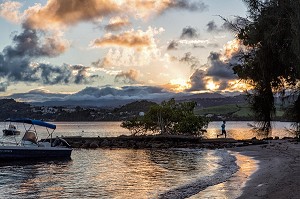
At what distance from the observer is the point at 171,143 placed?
2739 inches

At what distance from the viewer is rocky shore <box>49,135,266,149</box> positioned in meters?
66.4

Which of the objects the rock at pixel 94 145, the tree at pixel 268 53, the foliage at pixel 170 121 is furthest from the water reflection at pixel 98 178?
the foliage at pixel 170 121

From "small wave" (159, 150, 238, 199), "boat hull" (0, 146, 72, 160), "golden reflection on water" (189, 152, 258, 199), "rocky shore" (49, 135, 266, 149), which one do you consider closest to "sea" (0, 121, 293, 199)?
"small wave" (159, 150, 238, 199)

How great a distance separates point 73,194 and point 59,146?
27729 millimetres

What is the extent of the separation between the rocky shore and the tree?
46.4m

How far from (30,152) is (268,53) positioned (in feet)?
118

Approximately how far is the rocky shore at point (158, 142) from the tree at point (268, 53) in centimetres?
4643

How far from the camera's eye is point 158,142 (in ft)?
235

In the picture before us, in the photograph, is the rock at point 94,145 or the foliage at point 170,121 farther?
the foliage at point 170,121

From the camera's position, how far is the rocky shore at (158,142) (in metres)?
66.4

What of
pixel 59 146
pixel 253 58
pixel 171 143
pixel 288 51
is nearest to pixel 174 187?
pixel 253 58

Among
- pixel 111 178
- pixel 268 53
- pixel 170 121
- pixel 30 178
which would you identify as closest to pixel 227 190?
pixel 268 53

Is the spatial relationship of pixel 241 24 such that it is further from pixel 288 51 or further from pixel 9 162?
pixel 9 162

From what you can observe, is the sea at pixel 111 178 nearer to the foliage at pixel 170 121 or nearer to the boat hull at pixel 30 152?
the boat hull at pixel 30 152
